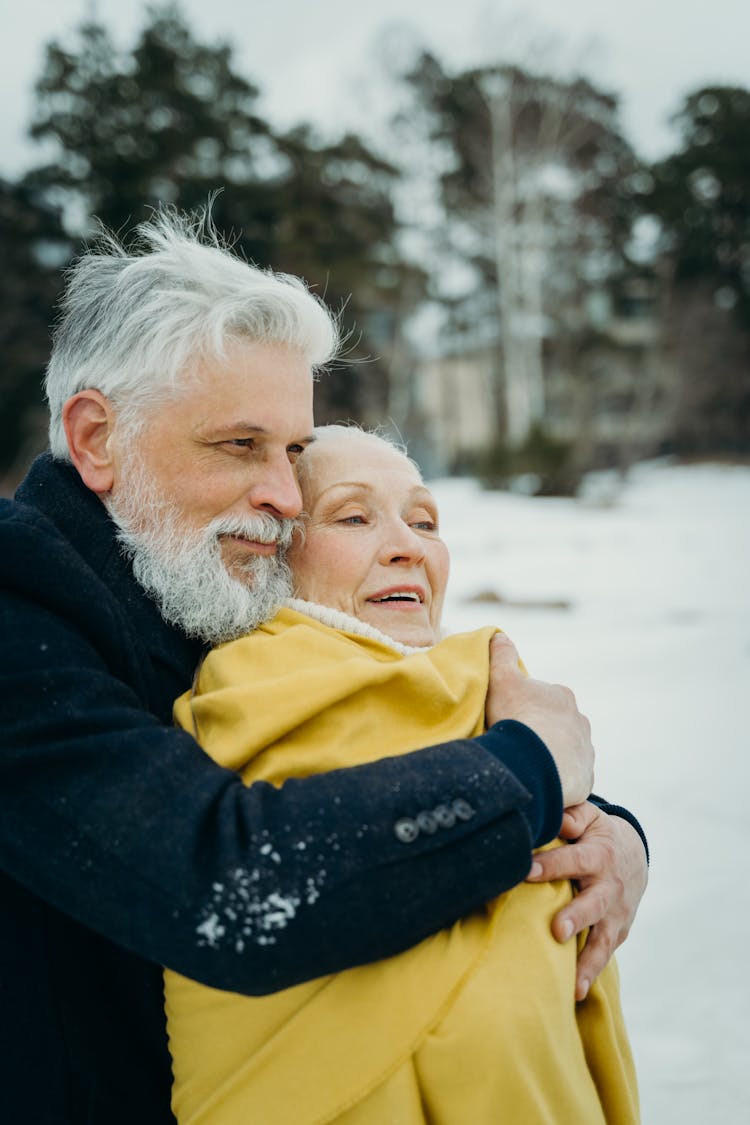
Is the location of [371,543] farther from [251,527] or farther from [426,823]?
[426,823]

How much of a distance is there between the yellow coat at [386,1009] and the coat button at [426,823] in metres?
0.21

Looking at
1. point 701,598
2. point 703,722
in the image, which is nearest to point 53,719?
point 703,722

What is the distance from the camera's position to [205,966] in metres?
1.03

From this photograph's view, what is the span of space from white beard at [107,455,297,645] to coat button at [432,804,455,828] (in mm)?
591

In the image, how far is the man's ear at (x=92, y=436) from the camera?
155 cm

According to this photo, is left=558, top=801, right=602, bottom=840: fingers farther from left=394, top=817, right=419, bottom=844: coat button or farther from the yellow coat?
left=394, top=817, right=419, bottom=844: coat button

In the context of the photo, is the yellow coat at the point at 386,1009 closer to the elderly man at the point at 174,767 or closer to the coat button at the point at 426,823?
the elderly man at the point at 174,767

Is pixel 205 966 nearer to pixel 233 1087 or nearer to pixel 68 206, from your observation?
pixel 233 1087

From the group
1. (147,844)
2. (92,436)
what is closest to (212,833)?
(147,844)

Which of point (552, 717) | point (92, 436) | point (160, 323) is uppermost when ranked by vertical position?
point (160, 323)

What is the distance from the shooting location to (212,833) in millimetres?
1062

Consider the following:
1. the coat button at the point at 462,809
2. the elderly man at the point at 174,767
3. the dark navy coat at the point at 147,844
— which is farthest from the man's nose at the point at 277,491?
the coat button at the point at 462,809

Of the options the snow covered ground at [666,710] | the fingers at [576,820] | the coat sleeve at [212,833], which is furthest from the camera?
the snow covered ground at [666,710]

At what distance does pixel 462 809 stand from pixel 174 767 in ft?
1.22
